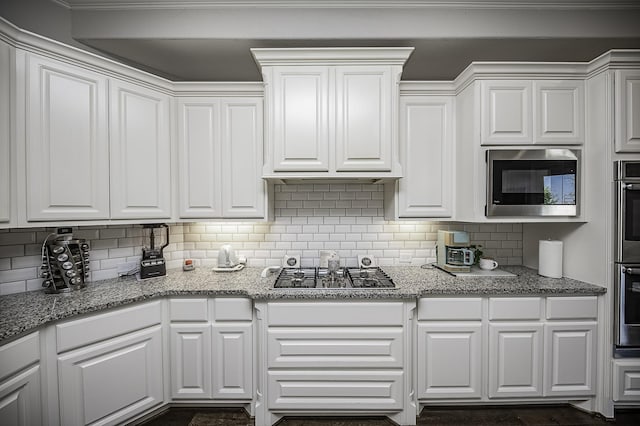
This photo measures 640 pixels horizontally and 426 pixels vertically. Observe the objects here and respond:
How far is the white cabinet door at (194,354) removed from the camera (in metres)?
1.98

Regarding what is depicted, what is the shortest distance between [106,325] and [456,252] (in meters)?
2.59

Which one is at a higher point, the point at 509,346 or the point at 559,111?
the point at 559,111

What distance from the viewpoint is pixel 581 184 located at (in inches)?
81.6

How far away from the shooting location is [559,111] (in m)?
2.08

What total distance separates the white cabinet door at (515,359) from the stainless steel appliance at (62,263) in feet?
9.54

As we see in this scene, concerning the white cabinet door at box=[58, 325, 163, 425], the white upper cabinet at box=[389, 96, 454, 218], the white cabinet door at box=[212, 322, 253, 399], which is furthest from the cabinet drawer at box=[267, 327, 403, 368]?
the white upper cabinet at box=[389, 96, 454, 218]

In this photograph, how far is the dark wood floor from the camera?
6.36 ft

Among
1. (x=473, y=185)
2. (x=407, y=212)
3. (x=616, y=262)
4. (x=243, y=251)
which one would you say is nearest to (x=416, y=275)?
(x=407, y=212)

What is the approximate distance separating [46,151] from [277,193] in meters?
1.60

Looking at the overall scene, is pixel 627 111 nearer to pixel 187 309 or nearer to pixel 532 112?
pixel 532 112

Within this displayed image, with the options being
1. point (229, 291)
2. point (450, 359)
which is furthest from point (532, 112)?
point (229, 291)

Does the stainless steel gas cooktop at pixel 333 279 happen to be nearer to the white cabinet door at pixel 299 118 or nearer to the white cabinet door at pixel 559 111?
the white cabinet door at pixel 299 118

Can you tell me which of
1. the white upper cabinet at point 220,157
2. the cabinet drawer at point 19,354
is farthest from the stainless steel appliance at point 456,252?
the cabinet drawer at point 19,354

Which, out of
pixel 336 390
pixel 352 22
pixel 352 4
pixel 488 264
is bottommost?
pixel 336 390
